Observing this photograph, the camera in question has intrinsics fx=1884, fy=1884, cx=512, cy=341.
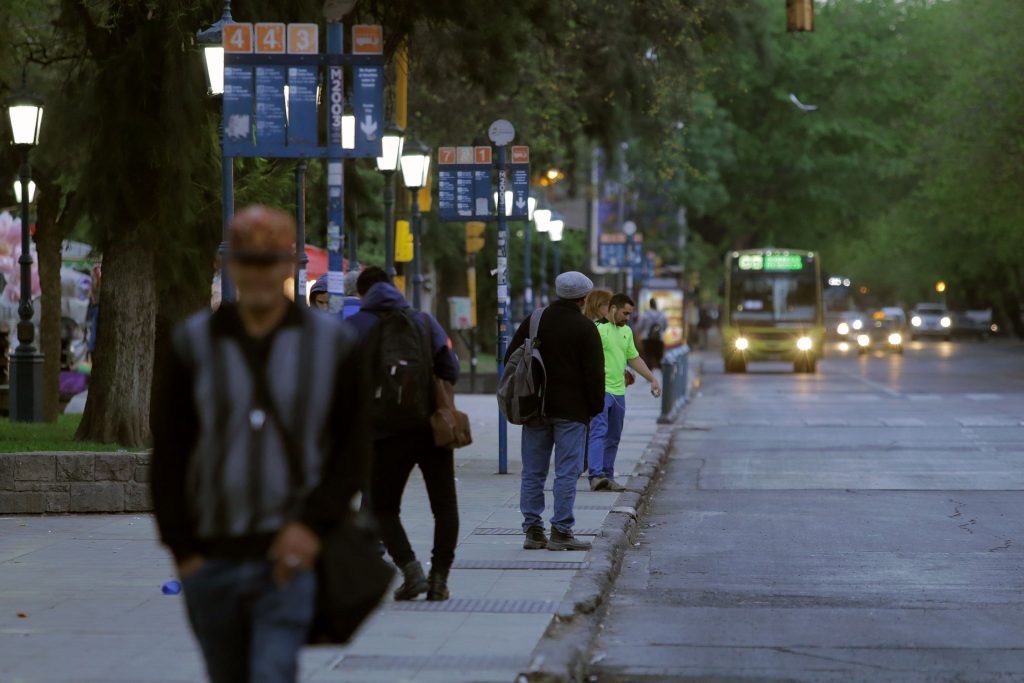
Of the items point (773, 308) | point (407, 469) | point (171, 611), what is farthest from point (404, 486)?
point (773, 308)

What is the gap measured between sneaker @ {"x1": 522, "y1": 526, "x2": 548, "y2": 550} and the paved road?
0.56m

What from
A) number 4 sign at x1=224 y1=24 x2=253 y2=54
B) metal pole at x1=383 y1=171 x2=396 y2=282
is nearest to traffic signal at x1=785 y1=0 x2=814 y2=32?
metal pole at x1=383 y1=171 x2=396 y2=282

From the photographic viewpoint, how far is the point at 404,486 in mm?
8992

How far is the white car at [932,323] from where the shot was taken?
93.8 meters

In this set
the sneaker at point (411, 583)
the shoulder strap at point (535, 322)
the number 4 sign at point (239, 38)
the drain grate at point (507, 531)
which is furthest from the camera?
the drain grate at point (507, 531)

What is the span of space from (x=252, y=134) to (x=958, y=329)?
3554 inches

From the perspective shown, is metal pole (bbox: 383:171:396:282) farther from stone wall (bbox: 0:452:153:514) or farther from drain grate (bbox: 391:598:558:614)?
drain grate (bbox: 391:598:558:614)

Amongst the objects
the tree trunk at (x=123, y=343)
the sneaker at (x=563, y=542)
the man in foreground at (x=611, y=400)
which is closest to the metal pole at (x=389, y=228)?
the tree trunk at (x=123, y=343)

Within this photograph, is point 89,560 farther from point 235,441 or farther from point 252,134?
point 235,441

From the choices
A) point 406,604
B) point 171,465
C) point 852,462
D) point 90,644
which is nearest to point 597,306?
point 852,462

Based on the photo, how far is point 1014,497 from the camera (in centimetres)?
1534

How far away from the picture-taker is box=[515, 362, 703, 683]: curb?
7.49 m

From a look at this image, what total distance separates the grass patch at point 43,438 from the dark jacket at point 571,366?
4900 millimetres

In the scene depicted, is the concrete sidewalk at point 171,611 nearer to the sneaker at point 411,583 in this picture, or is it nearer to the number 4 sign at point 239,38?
the sneaker at point 411,583
